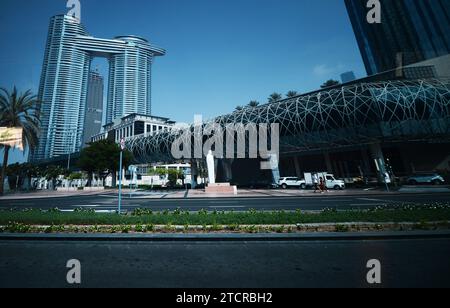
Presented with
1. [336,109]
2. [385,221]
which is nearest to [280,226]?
[385,221]

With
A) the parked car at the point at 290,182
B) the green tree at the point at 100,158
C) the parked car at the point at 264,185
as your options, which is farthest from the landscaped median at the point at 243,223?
the green tree at the point at 100,158

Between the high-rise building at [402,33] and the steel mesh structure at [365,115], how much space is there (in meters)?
27.9

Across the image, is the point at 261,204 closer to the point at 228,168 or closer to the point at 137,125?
the point at 228,168

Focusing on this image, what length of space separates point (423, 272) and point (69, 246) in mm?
9799

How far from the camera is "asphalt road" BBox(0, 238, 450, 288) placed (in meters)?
4.36

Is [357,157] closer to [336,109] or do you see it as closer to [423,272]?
[336,109]

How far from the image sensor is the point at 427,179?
34.9 meters

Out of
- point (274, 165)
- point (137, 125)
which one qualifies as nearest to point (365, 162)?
point (274, 165)

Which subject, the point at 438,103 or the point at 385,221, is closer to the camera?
the point at 385,221

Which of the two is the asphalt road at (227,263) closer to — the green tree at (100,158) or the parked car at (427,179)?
the parked car at (427,179)

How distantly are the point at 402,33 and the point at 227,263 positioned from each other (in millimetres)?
94574

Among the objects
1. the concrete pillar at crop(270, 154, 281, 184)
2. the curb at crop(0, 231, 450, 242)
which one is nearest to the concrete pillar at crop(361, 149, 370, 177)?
the concrete pillar at crop(270, 154, 281, 184)

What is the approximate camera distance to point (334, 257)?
586cm

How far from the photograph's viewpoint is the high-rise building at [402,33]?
59.2 m
